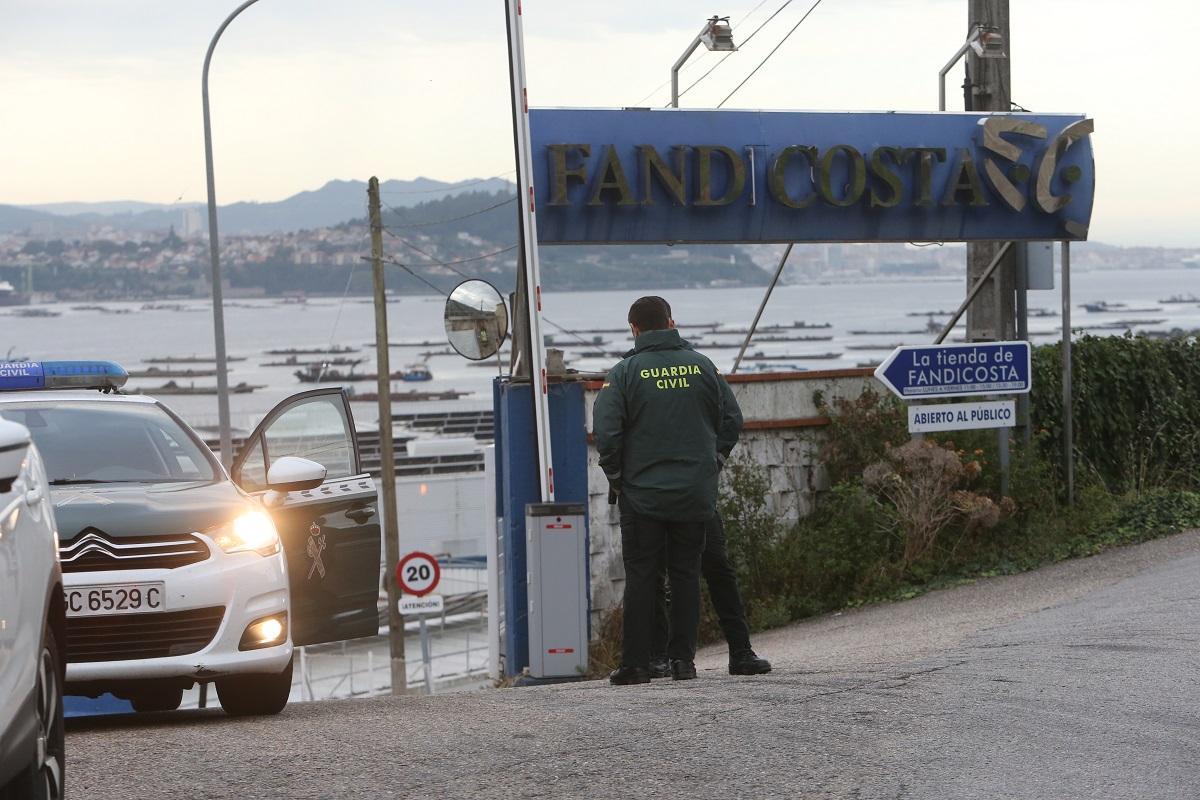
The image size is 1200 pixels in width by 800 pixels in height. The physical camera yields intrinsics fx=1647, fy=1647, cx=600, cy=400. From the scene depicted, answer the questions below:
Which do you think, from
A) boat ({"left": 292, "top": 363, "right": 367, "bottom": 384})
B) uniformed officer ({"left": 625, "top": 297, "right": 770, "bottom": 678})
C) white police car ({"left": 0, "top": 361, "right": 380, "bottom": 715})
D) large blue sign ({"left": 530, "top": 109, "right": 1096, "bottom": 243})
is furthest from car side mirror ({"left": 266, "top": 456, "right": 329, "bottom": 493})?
boat ({"left": 292, "top": 363, "right": 367, "bottom": 384})

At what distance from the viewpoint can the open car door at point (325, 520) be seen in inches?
420

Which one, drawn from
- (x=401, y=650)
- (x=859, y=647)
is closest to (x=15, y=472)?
(x=859, y=647)

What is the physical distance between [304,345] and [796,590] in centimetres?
16033

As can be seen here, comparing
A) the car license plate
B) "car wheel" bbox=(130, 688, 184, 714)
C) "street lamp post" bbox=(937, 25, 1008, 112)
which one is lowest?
"car wheel" bbox=(130, 688, 184, 714)

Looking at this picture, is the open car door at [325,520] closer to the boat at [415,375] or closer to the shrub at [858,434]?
the shrub at [858,434]

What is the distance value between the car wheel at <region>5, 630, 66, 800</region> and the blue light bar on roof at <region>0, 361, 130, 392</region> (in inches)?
186

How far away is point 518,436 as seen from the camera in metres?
11.5

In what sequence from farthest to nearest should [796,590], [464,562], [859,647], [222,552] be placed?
[464,562] → [796,590] → [859,647] → [222,552]

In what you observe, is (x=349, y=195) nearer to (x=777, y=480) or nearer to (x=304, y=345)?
(x=304, y=345)

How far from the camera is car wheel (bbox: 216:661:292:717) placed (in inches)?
320

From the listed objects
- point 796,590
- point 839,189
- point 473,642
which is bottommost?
point 473,642

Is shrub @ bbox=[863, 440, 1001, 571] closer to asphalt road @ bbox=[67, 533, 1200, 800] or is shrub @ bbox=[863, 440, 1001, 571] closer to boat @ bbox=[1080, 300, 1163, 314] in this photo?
asphalt road @ bbox=[67, 533, 1200, 800]

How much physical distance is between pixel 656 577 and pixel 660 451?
2.47 ft

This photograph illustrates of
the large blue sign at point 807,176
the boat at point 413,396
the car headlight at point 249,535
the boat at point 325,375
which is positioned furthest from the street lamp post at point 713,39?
the boat at point 325,375
